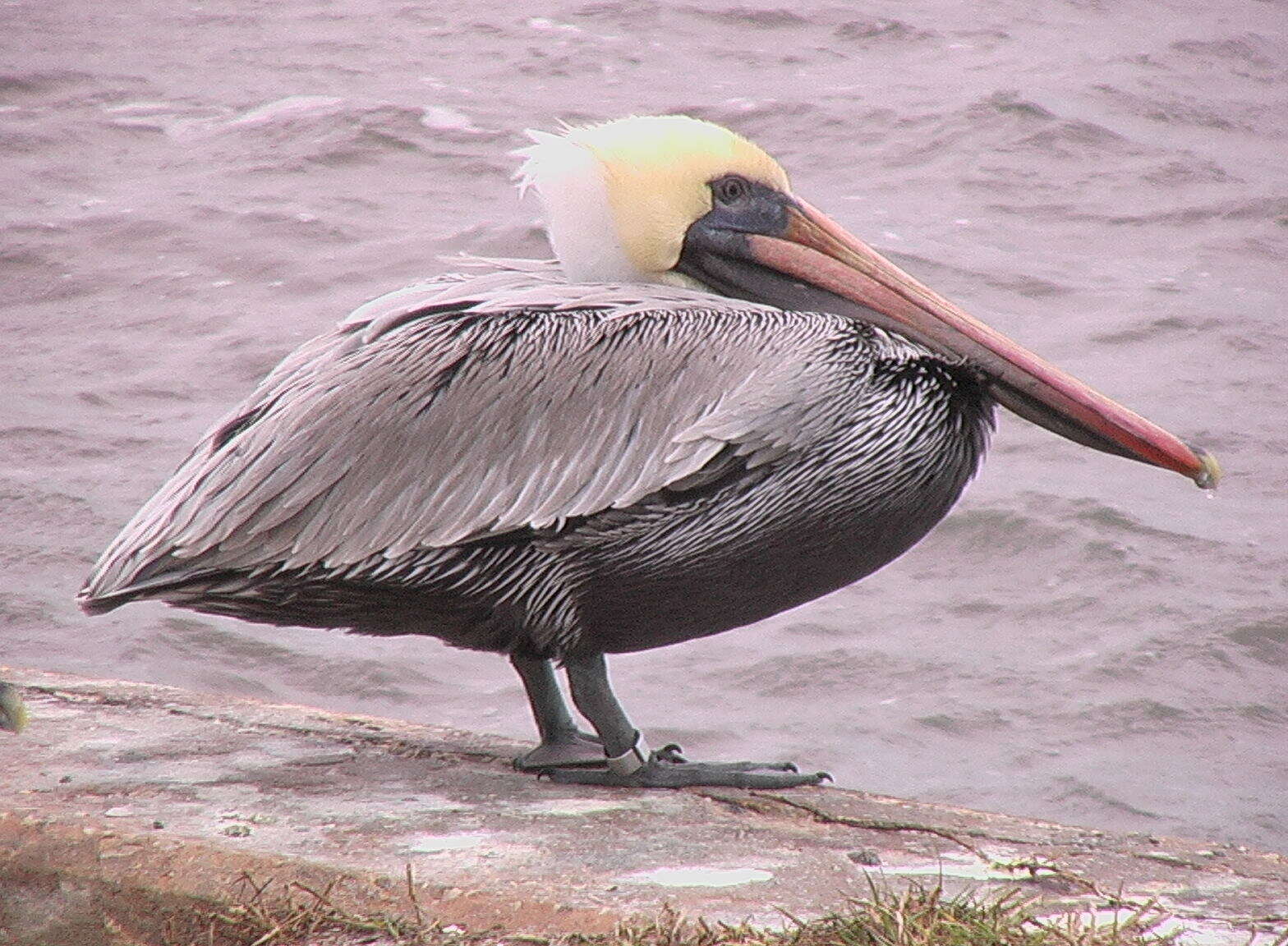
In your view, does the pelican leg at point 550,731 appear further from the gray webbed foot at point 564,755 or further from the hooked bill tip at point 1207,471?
the hooked bill tip at point 1207,471

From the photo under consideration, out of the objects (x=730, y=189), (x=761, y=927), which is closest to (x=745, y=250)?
(x=730, y=189)

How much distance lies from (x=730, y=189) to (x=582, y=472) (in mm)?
751

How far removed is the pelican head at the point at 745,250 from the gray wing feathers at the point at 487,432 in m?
0.25

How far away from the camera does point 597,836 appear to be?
318 centimetres

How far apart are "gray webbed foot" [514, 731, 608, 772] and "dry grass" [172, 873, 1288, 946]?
81 centimetres

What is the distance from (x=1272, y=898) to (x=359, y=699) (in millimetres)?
3440

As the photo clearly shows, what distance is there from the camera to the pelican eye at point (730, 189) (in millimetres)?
3732

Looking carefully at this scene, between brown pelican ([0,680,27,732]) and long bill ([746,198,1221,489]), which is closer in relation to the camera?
brown pelican ([0,680,27,732])

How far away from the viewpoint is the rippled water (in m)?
5.87

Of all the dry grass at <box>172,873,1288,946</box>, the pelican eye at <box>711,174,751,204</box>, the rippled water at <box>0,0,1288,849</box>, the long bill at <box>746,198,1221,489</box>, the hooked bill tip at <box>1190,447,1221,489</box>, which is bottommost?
the rippled water at <box>0,0,1288,849</box>

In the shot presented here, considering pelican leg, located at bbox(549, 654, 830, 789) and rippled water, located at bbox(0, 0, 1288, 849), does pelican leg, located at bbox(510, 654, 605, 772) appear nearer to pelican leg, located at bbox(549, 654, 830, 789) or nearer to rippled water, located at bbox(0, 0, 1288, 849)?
pelican leg, located at bbox(549, 654, 830, 789)

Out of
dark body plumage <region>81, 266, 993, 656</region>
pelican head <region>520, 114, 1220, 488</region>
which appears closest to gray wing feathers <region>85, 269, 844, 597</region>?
dark body plumage <region>81, 266, 993, 656</region>

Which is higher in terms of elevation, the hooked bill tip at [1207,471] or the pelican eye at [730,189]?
the pelican eye at [730,189]

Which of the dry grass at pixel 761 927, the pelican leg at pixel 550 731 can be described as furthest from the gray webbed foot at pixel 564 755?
the dry grass at pixel 761 927
